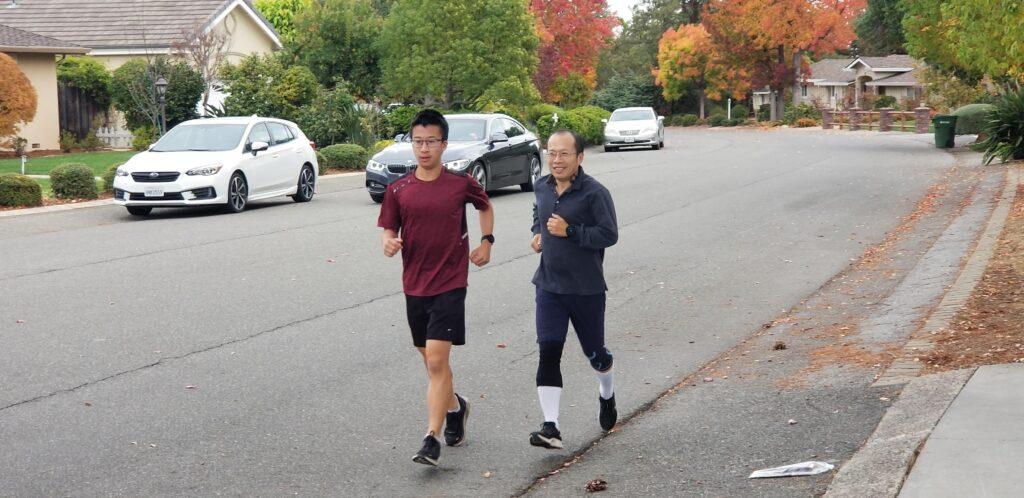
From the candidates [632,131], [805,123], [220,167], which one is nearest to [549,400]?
[220,167]

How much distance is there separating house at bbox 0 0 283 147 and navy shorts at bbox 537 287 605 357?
31.4 m

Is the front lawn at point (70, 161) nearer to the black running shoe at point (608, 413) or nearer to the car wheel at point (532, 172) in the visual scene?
the car wheel at point (532, 172)

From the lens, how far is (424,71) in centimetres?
3847

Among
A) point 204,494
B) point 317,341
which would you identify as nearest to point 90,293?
point 317,341

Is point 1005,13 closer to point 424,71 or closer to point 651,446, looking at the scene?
point 651,446

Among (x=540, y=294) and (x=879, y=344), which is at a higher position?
(x=540, y=294)

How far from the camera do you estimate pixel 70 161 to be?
29.5 meters

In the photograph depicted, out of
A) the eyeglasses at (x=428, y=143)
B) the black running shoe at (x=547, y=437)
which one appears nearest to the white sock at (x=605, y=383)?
the black running shoe at (x=547, y=437)

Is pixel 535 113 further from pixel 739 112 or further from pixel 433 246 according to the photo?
pixel 739 112

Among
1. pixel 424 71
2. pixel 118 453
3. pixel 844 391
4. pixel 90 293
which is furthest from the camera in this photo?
pixel 424 71

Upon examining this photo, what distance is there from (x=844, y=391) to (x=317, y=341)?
3833mm

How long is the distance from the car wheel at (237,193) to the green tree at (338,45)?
19947 millimetres

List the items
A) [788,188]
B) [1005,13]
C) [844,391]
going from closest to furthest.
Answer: [844,391] < [1005,13] < [788,188]

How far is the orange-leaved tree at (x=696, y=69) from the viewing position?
81188 mm
